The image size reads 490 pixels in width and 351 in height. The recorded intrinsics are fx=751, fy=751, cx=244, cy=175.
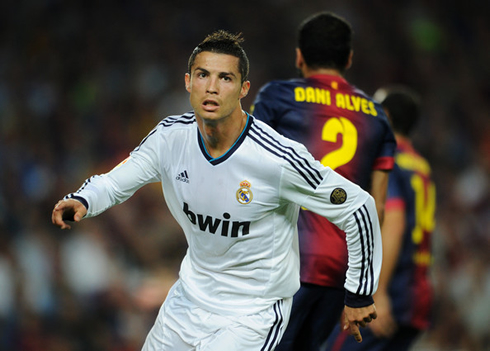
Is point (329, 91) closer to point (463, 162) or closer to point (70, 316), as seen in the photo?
point (70, 316)

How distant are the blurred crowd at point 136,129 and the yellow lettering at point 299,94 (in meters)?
4.05

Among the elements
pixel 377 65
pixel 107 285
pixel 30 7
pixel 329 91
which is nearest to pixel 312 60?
pixel 329 91

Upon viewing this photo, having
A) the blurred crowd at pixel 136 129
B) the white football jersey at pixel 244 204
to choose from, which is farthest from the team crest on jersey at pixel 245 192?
the blurred crowd at pixel 136 129

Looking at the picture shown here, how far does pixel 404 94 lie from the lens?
530 cm

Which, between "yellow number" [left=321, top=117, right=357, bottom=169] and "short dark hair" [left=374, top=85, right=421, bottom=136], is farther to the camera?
"short dark hair" [left=374, top=85, right=421, bottom=136]

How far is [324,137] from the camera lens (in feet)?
12.8

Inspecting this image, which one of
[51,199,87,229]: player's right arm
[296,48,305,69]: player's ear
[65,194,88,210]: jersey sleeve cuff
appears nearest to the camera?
[51,199,87,229]: player's right arm

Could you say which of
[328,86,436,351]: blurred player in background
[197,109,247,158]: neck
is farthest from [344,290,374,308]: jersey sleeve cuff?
[328,86,436,351]: blurred player in background

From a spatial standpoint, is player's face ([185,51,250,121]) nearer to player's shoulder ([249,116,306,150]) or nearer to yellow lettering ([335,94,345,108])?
player's shoulder ([249,116,306,150])

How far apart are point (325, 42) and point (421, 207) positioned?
182cm

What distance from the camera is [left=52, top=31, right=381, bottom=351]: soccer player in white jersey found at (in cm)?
319

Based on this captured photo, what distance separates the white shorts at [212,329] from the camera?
130 inches

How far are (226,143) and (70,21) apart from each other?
8109mm

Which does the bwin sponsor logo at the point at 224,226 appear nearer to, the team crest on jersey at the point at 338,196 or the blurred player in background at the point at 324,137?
the team crest on jersey at the point at 338,196
